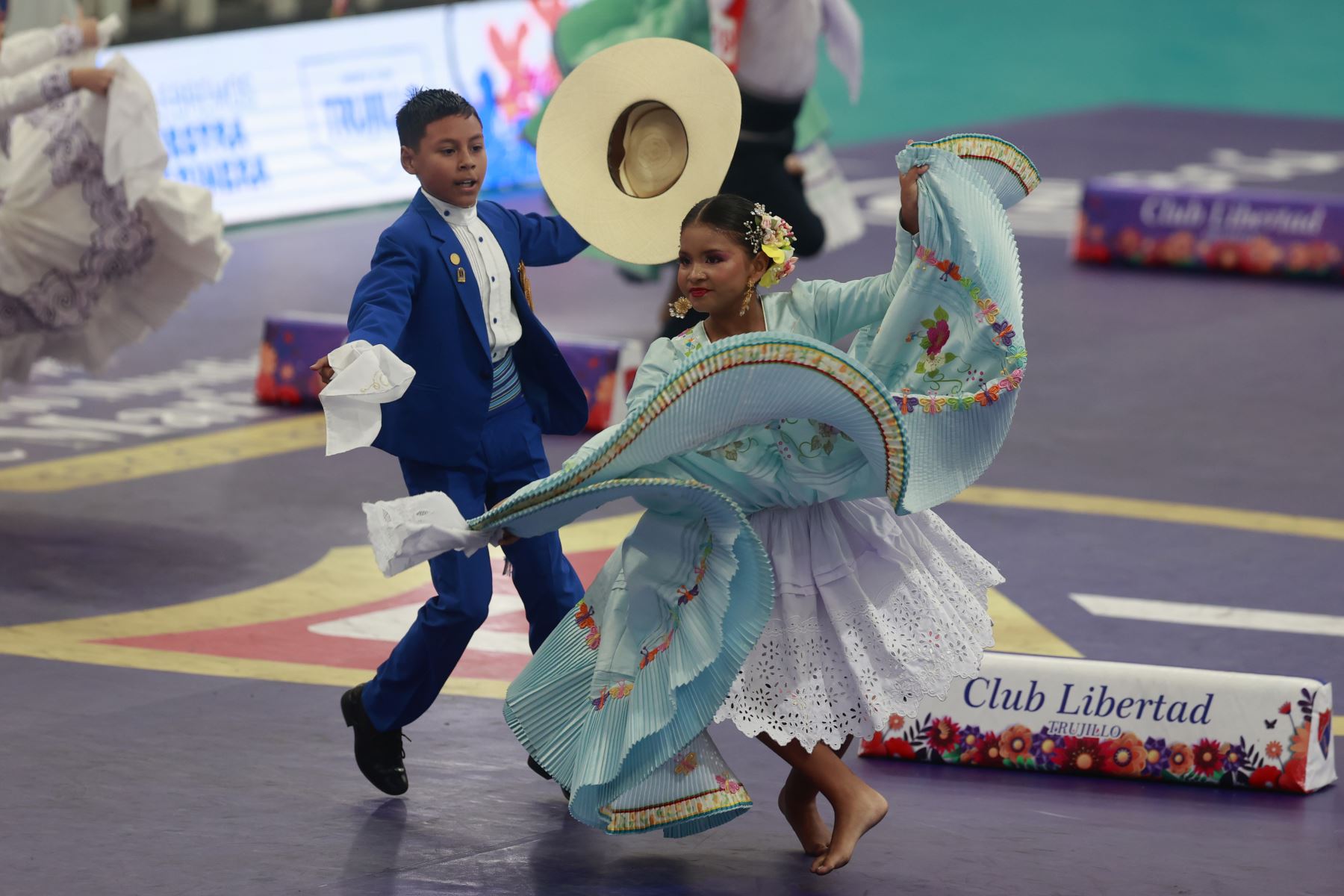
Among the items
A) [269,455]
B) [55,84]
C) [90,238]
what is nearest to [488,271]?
[55,84]

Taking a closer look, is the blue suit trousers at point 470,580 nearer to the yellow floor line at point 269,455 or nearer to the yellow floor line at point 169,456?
the yellow floor line at point 269,455

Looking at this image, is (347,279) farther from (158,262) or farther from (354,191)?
(158,262)

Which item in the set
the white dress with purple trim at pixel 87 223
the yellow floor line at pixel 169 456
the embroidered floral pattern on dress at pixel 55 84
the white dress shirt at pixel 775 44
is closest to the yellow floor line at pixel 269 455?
the yellow floor line at pixel 169 456

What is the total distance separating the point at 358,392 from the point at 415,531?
274mm

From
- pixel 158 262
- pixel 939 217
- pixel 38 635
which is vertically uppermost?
pixel 939 217

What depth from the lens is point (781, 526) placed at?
3.91 metres

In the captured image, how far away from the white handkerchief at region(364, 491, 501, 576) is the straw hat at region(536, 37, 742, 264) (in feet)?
2.37

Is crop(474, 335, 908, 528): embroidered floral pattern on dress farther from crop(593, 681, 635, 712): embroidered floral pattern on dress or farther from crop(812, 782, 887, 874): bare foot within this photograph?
crop(812, 782, 887, 874): bare foot

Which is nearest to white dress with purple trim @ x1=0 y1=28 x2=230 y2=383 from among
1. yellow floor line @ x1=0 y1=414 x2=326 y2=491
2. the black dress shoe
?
yellow floor line @ x1=0 y1=414 x2=326 y2=491

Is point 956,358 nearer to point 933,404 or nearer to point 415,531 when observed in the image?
point 933,404

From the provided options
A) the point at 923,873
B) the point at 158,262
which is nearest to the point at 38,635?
the point at 158,262

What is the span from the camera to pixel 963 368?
4.00 m

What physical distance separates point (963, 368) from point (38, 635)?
2648 millimetres

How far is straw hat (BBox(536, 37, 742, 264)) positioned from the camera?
167 inches
